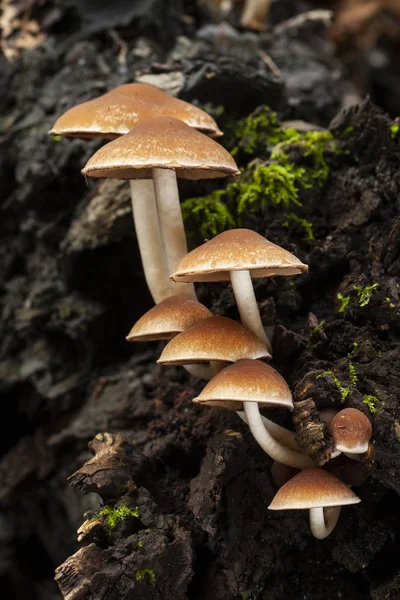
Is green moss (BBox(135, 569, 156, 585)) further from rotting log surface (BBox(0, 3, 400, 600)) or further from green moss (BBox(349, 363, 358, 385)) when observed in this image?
green moss (BBox(349, 363, 358, 385))

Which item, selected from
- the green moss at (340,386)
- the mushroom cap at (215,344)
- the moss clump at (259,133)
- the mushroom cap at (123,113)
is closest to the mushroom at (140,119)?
the mushroom cap at (123,113)

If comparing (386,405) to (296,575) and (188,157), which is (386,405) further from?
(188,157)

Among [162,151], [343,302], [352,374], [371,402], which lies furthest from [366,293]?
[162,151]

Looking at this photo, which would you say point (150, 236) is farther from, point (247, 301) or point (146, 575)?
point (146, 575)

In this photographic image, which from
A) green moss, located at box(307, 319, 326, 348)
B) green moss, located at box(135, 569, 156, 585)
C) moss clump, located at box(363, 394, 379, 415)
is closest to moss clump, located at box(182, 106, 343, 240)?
green moss, located at box(307, 319, 326, 348)

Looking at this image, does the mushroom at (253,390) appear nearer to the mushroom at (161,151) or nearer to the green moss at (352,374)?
the green moss at (352,374)

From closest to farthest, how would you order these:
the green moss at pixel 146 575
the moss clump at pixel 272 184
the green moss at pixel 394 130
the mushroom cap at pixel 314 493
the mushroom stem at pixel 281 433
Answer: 1. the mushroom cap at pixel 314 493
2. the green moss at pixel 146 575
3. the mushroom stem at pixel 281 433
4. the green moss at pixel 394 130
5. the moss clump at pixel 272 184
